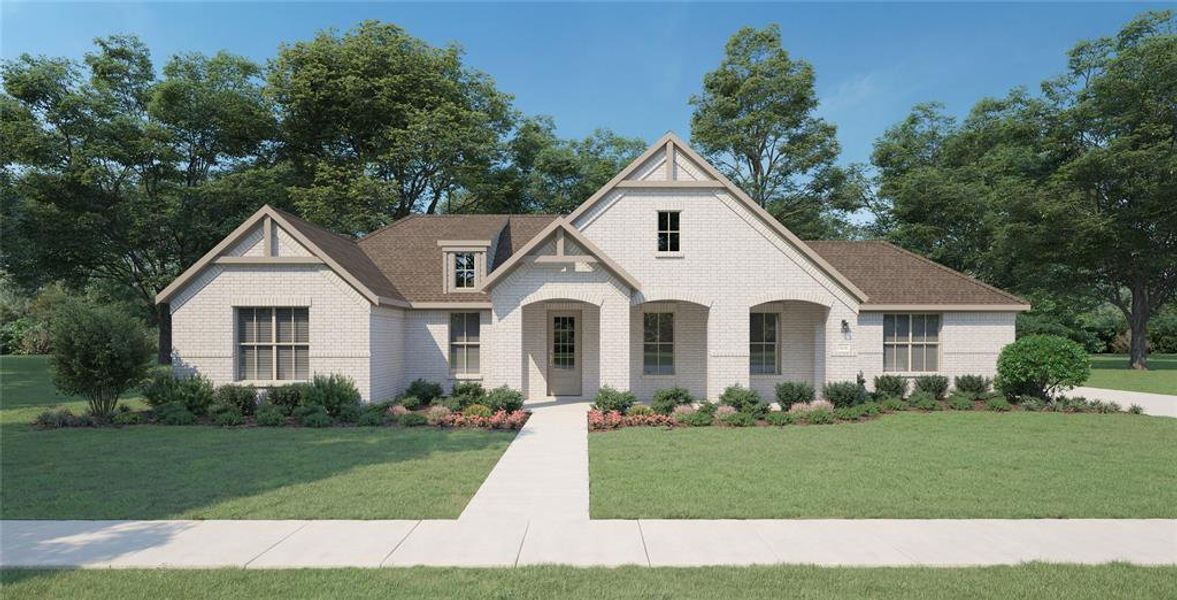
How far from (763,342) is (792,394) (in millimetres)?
3317

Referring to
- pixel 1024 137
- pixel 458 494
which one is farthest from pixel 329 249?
pixel 1024 137

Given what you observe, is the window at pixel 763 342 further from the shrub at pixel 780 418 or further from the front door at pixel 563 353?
the front door at pixel 563 353

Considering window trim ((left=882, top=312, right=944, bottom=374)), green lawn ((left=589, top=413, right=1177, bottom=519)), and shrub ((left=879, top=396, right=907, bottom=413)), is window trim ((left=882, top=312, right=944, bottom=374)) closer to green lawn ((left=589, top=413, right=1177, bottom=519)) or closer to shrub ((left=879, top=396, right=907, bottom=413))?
shrub ((left=879, top=396, right=907, bottom=413))

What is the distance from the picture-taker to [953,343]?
19078mm

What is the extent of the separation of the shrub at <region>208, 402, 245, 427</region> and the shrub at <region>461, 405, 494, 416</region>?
18.0ft

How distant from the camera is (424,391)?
17625mm

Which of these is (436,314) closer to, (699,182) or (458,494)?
(699,182)

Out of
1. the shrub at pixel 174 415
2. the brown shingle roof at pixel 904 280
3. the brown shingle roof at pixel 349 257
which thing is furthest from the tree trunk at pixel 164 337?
the brown shingle roof at pixel 904 280

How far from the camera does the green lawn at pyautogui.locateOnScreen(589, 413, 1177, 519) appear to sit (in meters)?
7.36

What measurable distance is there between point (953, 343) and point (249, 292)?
22.3 metres

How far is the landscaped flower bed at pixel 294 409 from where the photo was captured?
13.8 m

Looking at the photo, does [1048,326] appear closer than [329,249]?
No

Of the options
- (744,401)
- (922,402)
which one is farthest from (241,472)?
(922,402)

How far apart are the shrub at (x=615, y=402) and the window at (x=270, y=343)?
8.55m
